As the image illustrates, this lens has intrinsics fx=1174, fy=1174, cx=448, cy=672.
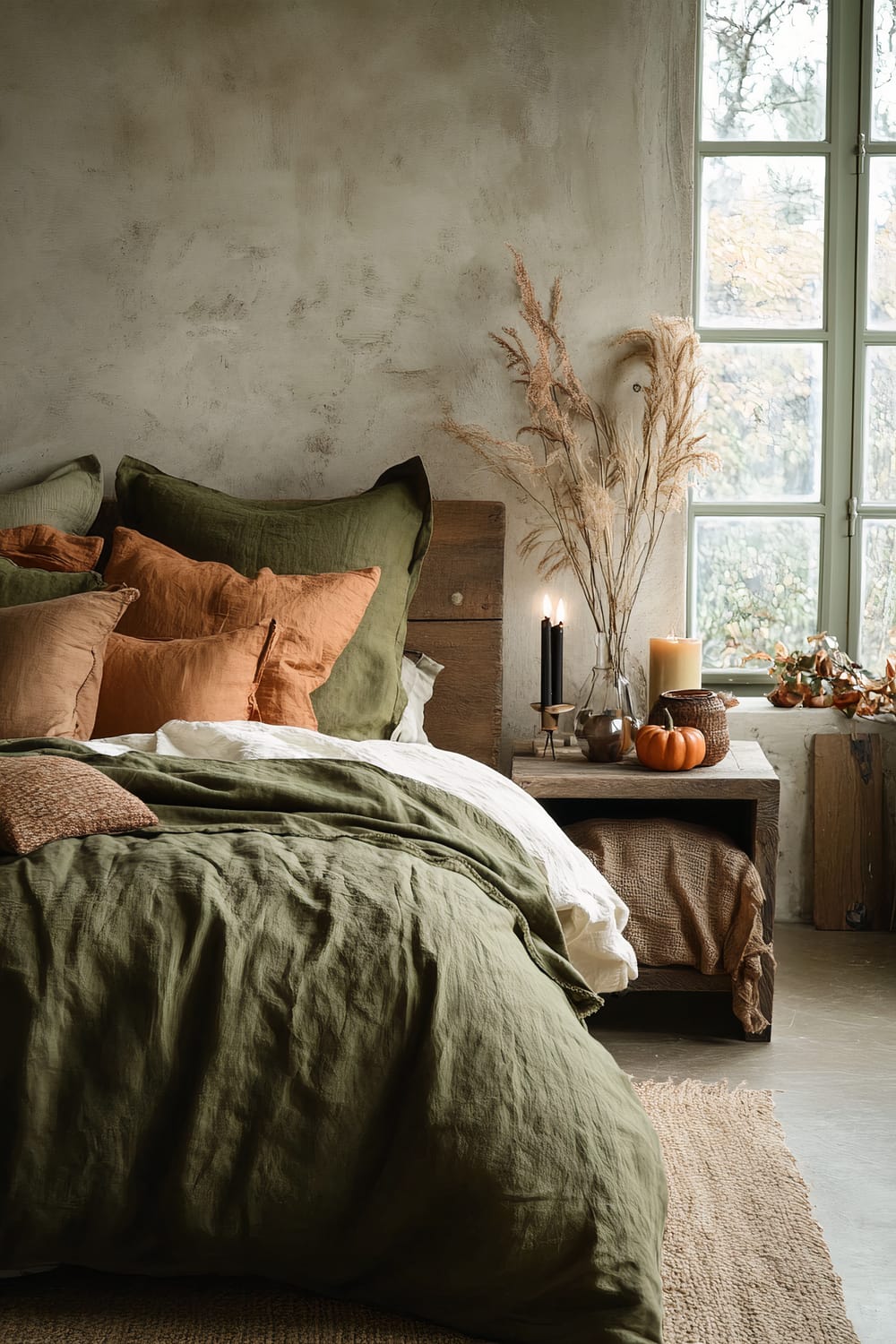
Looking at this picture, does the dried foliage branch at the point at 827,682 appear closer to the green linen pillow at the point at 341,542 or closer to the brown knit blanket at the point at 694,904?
the brown knit blanket at the point at 694,904

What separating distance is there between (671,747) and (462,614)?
2.59ft

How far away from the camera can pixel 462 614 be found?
3311 mm

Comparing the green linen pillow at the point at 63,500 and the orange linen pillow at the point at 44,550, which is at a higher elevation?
the green linen pillow at the point at 63,500

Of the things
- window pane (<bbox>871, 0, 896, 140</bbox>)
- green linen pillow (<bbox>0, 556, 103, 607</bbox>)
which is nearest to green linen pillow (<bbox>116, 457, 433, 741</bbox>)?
green linen pillow (<bbox>0, 556, 103, 607</bbox>)

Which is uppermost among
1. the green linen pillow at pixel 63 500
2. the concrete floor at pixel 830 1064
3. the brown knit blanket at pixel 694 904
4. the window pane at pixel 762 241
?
the window pane at pixel 762 241

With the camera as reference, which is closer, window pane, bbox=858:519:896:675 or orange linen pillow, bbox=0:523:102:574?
orange linen pillow, bbox=0:523:102:574

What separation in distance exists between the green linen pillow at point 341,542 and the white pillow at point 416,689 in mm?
47

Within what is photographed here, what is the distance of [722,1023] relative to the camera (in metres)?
2.82

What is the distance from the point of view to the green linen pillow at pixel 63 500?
10.3 feet

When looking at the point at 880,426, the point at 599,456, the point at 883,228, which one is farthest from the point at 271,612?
the point at 883,228

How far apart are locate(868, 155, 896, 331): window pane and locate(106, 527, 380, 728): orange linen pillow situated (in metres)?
1.86

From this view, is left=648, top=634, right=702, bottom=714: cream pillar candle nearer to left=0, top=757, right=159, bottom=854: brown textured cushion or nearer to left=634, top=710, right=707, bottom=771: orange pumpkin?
left=634, top=710, right=707, bottom=771: orange pumpkin

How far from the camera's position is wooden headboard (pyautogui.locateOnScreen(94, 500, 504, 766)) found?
3297 millimetres

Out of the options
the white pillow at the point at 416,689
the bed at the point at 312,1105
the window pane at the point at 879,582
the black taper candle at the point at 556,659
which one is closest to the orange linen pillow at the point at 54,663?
the white pillow at the point at 416,689
